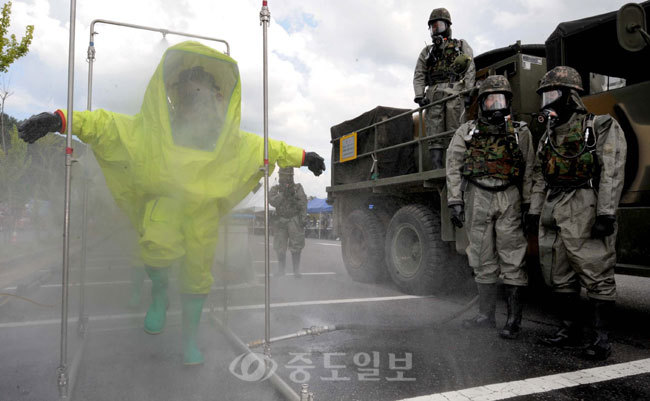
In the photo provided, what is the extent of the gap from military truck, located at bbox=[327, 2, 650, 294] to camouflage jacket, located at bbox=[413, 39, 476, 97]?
0.64 ft

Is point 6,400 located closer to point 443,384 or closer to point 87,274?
point 87,274

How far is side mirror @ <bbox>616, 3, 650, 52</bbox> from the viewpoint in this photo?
9.82 ft

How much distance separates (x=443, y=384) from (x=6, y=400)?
2325 millimetres

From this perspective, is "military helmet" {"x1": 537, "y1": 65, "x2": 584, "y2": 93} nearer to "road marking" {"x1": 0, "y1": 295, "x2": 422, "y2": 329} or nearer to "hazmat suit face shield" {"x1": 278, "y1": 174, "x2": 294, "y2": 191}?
"road marking" {"x1": 0, "y1": 295, "x2": 422, "y2": 329}

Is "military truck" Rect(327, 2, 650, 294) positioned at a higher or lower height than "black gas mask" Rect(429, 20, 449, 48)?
lower

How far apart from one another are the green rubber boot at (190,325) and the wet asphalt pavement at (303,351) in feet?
0.28

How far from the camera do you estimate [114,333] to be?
3.48m

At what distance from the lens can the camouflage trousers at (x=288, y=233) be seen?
7.67 meters

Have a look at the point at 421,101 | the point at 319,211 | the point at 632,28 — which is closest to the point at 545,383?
the point at 632,28

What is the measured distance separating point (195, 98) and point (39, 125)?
85 cm

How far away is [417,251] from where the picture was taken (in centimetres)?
541

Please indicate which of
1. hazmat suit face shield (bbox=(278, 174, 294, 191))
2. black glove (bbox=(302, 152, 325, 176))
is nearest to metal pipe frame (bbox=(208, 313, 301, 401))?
black glove (bbox=(302, 152, 325, 176))

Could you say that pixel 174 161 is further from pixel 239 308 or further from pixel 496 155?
pixel 496 155

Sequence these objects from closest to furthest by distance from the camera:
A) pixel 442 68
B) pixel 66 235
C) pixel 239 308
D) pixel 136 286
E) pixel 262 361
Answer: pixel 66 235 → pixel 262 361 → pixel 136 286 → pixel 239 308 → pixel 442 68
